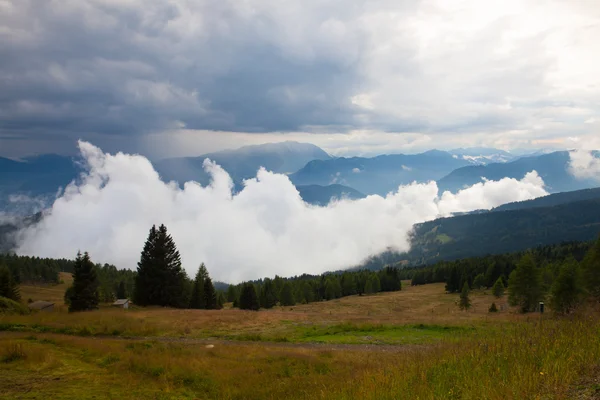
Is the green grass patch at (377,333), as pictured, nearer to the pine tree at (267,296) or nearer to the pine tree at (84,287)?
the pine tree at (84,287)

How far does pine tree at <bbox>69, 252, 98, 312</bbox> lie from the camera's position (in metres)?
38.9

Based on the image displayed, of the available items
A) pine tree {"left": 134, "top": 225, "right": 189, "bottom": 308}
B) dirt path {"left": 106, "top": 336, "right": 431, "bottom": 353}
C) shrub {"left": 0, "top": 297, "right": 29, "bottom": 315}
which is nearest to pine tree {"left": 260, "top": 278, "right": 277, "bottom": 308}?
pine tree {"left": 134, "top": 225, "right": 189, "bottom": 308}

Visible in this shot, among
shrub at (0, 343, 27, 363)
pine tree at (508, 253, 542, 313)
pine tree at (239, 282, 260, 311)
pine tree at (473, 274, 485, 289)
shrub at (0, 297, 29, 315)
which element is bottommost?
pine tree at (473, 274, 485, 289)

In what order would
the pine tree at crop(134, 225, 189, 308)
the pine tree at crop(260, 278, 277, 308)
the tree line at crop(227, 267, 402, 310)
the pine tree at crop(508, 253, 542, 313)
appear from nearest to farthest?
the pine tree at crop(134, 225, 189, 308), the pine tree at crop(508, 253, 542, 313), the pine tree at crop(260, 278, 277, 308), the tree line at crop(227, 267, 402, 310)

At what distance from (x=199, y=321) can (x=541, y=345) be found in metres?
25.2

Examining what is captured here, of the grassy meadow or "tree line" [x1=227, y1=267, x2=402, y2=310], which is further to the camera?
"tree line" [x1=227, y1=267, x2=402, y2=310]

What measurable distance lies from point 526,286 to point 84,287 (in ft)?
185

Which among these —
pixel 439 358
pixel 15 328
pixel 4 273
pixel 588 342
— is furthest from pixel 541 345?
pixel 4 273

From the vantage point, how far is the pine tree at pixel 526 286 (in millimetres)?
46656

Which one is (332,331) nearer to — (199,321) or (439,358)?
(199,321)

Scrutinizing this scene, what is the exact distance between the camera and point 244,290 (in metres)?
65.9

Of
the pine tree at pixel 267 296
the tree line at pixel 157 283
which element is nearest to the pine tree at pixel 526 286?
the tree line at pixel 157 283

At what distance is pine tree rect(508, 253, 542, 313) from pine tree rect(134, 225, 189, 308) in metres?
45.9

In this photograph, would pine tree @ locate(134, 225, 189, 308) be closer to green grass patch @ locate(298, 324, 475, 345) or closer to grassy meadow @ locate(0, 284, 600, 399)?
grassy meadow @ locate(0, 284, 600, 399)
